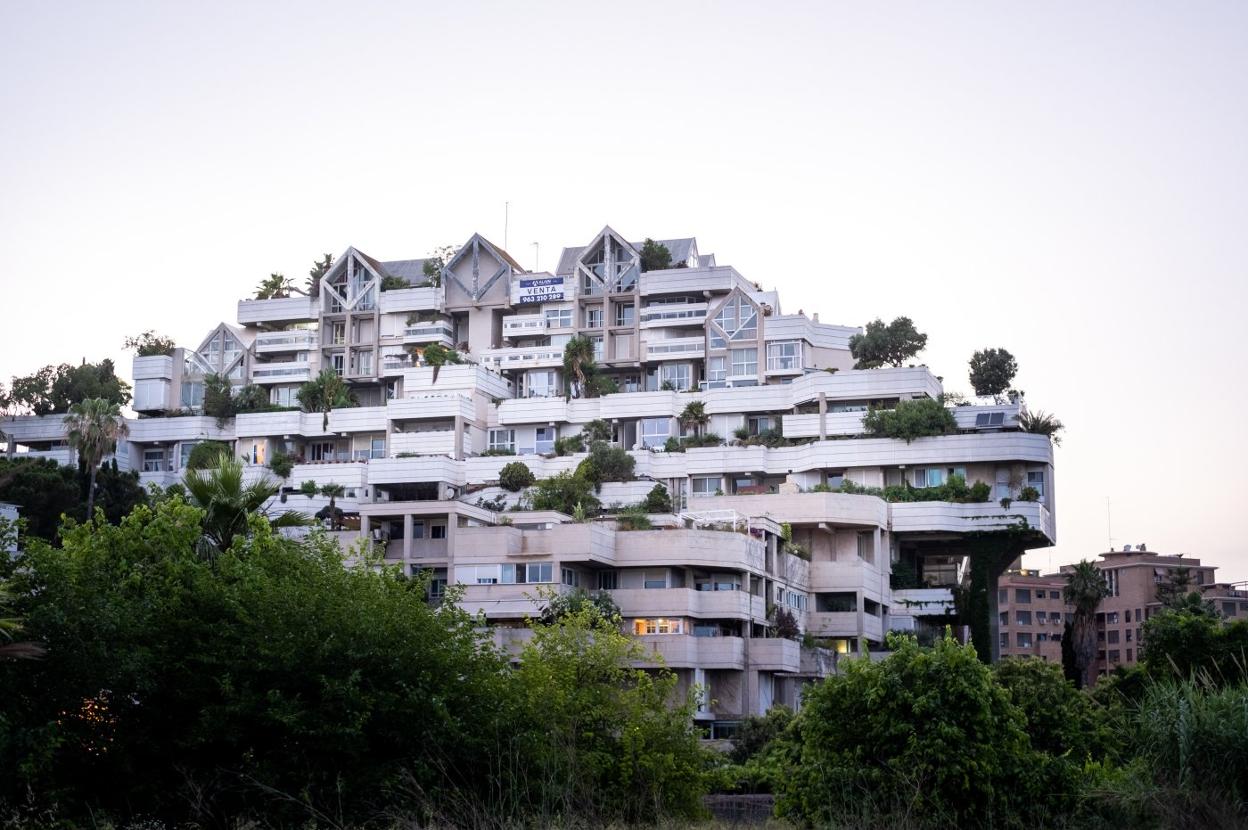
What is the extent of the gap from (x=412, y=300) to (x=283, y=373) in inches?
426

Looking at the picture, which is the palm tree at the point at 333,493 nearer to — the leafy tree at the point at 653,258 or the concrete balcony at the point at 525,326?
the concrete balcony at the point at 525,326

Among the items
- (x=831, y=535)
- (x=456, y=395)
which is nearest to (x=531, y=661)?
(x=831, y=535)

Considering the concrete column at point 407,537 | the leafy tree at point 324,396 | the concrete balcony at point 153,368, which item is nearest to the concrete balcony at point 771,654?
the concrete column at point 407,537

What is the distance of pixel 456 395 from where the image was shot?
106688 millimetres

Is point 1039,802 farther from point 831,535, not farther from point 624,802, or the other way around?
point 831,535

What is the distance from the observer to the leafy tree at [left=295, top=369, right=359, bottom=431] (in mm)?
113500

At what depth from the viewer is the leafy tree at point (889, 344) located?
4060 inches

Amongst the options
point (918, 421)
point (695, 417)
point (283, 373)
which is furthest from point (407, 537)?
point (283, 373)

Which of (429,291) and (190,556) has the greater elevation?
(429,291)

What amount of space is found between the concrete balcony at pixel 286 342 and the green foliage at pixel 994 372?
4850cm

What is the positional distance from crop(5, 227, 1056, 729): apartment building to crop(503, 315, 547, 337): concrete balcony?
6.2 inches

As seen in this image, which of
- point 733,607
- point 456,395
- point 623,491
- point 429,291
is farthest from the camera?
point 429,291

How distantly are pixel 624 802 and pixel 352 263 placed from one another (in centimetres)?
9014

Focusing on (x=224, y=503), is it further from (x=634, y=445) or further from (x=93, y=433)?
(x=634, y=445)
